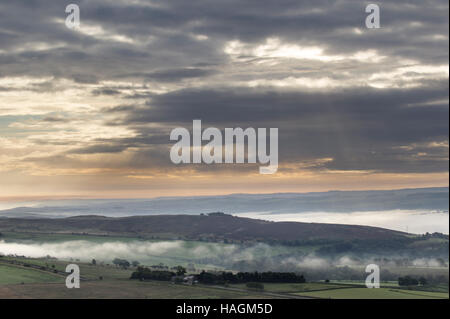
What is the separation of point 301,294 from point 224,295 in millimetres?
25530

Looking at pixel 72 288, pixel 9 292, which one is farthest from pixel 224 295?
pixel 9 292

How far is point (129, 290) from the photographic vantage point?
18950cm

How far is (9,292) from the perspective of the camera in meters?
173

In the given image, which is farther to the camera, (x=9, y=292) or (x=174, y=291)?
(x=174, y=291)
